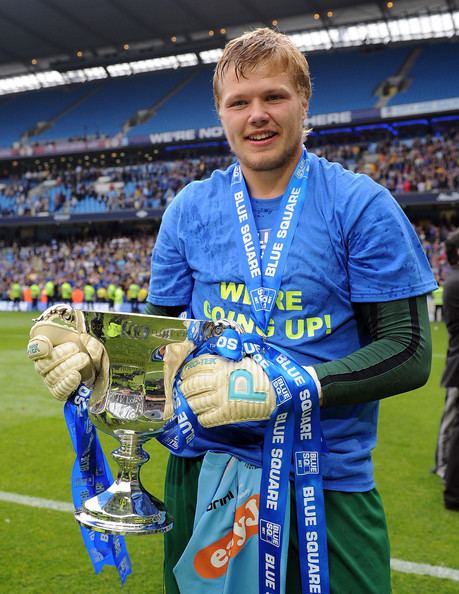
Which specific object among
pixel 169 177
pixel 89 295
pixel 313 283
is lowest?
pixel 89 295

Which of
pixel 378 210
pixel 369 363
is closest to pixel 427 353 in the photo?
pixel 369 363

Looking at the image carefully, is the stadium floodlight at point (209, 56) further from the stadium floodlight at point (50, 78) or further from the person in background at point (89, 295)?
the person in background at point (89, 295)

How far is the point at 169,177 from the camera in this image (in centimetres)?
3023

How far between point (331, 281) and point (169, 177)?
29.4 meters

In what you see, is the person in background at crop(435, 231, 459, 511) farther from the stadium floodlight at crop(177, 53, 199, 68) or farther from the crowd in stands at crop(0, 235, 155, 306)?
the stadium floodlight at crop(177, 53, 199, 68)

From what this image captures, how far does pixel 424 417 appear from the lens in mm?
6797

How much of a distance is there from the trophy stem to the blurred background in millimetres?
13527

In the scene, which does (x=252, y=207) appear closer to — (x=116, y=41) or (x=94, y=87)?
(x=116, y=41)

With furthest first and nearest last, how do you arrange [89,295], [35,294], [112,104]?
[112,104] → [35,294] → [89,295]

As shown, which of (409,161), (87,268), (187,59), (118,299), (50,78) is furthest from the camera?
(50,78)

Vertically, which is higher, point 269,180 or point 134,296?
point 269,180

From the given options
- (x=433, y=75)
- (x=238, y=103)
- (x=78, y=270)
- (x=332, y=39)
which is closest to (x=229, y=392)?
(x=238, y=103)

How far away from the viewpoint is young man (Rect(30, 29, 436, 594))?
138cm

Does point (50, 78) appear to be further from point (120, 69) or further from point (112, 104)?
point (112, 104)
